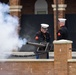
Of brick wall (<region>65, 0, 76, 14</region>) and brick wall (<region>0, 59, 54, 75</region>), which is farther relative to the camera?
brick wall (<region>65, 0, 76, 14</region>)

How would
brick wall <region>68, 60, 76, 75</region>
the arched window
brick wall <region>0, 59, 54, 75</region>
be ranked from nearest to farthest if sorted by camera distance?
brick wall <region>68, 60, 76, 75</region>, brick wall <region>0, 59, 54, 75</region>, the arched window

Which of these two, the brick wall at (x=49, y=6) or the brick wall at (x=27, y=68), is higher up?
the brick wall at (x=49, y=6)

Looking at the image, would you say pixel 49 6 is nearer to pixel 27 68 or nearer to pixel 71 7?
pixel 71 7

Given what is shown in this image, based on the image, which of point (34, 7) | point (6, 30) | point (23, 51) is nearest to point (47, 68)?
point (6, 30)

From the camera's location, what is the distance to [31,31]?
88.7 ft

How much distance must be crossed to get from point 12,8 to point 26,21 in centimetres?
180

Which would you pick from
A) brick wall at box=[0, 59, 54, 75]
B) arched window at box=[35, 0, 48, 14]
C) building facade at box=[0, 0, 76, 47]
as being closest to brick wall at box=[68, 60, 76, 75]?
brick wall at box=[0, 59, 54, 75]

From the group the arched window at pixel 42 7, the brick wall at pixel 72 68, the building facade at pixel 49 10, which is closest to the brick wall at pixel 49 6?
the building facade at pixel 49 10

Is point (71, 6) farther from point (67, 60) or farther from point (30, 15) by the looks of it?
point (67, 60)

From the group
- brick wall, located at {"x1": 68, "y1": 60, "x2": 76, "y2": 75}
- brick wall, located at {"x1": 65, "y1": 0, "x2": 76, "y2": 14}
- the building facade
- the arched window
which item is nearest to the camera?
brick wall, located at {"x1": 68, "y1": 60, "x2": 76, "y2": 75}

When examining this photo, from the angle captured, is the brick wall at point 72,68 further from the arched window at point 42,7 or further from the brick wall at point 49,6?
the arched window at point 42,7

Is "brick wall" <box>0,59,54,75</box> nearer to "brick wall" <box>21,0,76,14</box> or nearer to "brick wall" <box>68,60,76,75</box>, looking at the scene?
"brick wall" <box>68,60,76,75</box>

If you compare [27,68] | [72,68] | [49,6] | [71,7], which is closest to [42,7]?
[49,6]

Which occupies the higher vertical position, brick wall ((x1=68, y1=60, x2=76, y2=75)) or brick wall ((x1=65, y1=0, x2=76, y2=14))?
brick wall ((x1=65, y1=0, x2=76, y2=14))
